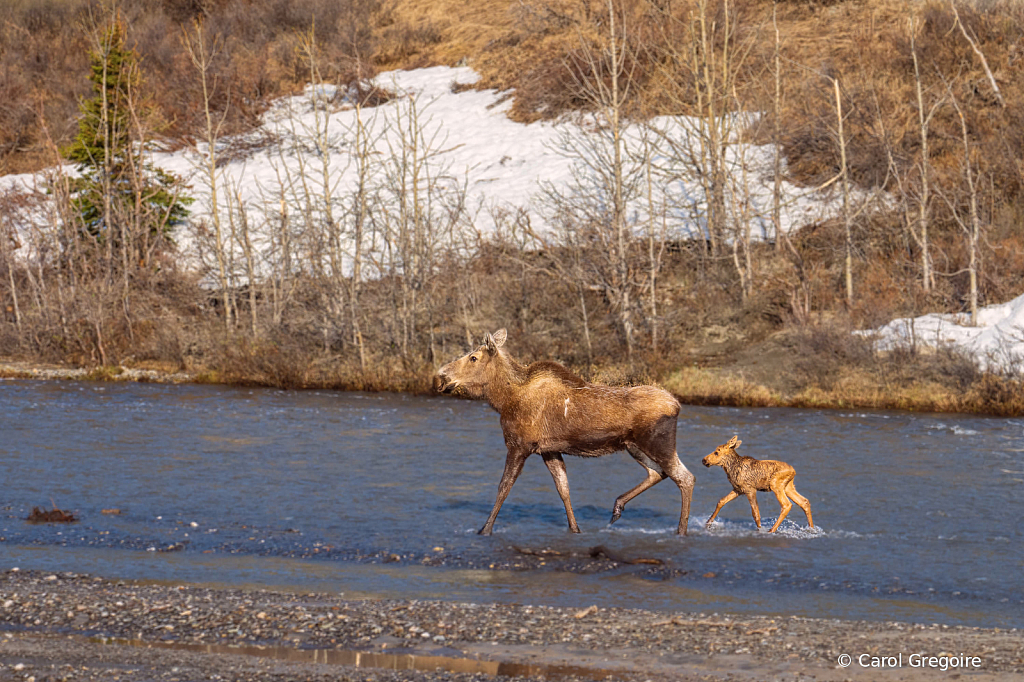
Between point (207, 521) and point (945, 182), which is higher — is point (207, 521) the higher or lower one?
the lower one

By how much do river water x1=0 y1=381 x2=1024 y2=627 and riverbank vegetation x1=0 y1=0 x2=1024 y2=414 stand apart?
4.66 m

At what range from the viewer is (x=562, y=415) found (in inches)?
452

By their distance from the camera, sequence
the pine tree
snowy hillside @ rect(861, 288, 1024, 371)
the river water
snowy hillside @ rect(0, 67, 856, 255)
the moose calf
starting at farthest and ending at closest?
1. the pine tree
2. snowy hillside @ rect(0, 67, 856, 255)
3. snowy hillside @ rect(861, 288, 1024, 371)
4. the moose calf
5. the river water

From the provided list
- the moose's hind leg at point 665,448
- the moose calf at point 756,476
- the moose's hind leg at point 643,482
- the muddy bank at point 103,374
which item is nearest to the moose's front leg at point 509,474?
the moose's hind leg at point 643,482

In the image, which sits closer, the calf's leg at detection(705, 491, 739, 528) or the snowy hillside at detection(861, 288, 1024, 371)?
the calf's leg at detection(705, 491, 739, 528)

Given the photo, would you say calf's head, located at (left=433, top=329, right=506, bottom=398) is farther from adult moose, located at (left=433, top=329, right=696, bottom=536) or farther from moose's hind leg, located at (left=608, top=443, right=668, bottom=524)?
moose's hind leg, located at (left=608, top=443, right=668, bottom=524)

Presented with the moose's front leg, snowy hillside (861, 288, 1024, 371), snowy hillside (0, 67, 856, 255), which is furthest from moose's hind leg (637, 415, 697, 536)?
snowy hillside (0, 67, 856, 255)

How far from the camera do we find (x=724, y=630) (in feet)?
27.1

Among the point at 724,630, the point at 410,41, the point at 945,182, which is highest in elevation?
the point at 410,41

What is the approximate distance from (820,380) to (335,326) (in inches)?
489

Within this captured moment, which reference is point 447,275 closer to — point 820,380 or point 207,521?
point 820,380

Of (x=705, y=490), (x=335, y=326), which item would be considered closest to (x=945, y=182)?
(x=335, y=326)

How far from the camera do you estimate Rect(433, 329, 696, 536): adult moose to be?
11422 mm

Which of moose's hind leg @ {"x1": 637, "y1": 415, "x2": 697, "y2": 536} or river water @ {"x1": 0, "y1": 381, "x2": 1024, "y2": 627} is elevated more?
moose's hind leg @ {"x1": 637, "y1": 415, "x2": 697, "y2": 536}
